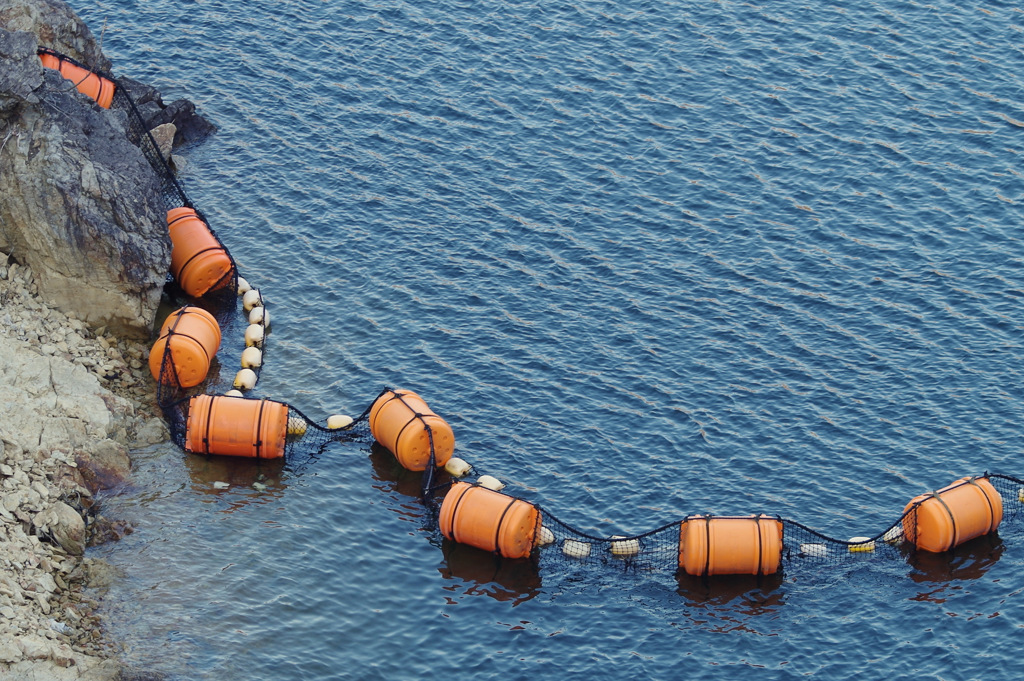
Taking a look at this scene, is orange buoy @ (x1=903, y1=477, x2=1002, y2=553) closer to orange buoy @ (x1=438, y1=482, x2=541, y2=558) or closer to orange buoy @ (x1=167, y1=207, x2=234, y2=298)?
orange buoy @ (x1=438, y1=482, x2=541, y2=558)

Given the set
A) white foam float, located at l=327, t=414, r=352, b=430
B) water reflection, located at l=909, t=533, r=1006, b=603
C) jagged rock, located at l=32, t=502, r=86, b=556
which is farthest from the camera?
white foam float, located at l=327, t=414, r=352, b=430

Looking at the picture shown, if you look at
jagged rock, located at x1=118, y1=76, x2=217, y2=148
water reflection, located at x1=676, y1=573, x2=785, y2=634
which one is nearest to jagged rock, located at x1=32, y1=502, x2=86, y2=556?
water reflection, located at x1=676, y1=573, x2=785, y2=634

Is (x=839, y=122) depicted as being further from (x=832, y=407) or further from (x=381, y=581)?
(x=381, y=581)

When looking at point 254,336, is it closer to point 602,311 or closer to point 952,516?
point 602,311

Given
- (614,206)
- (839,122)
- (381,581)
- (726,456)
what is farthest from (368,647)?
(839,122)

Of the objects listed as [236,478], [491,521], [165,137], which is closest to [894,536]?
[491,521]

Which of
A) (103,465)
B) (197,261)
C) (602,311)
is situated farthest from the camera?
(602,311)

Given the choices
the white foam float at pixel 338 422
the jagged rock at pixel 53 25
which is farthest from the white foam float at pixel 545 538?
the jagged rock at pixel 53 25
